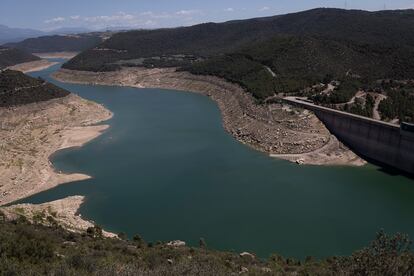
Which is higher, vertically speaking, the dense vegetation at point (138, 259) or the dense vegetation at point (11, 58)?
the dense vegetation at point (11, 58)

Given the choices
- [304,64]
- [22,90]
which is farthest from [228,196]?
[304,64]

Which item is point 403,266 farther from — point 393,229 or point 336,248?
point 393,229

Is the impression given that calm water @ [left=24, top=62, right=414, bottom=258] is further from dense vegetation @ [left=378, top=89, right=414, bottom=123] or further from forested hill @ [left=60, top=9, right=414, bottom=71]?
forested hill @ [left=60, top=9, right=414, bottom=71]

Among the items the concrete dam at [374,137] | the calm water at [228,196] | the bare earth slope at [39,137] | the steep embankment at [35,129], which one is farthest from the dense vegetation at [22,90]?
the concrete dam at [374,137]

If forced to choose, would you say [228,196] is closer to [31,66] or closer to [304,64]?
[304,64]

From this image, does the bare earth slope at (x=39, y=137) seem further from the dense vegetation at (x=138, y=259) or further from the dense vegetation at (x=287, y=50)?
the dense vegetation at (x=287, y=50)

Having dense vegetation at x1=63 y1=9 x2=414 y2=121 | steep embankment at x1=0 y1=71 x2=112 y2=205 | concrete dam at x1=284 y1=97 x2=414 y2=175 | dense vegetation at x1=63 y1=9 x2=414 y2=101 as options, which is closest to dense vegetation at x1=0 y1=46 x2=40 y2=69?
dense vegetation at x1=63 y1=9 x2=414 y2=101
